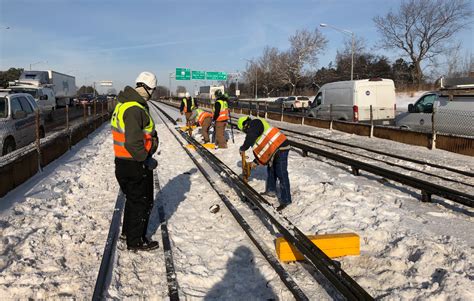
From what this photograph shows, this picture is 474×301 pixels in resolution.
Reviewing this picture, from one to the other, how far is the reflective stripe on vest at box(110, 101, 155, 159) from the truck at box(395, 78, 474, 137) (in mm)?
10747

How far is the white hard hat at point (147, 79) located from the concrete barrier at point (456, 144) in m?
10.3

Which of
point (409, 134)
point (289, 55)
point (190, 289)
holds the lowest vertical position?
point (190, 289)

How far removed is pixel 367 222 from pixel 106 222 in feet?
12.6

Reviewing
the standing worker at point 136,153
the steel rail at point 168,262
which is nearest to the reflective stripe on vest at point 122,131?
the standing worker at point 136,153

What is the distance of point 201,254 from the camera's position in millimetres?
4777

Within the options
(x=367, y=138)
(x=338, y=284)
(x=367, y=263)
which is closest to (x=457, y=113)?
(x=367, y=138)

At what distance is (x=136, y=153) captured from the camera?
4.40 meters

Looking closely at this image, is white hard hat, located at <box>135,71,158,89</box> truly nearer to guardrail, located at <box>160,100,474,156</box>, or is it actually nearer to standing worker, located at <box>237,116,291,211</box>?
standing worker, located at <box>237,116,291,211</box>

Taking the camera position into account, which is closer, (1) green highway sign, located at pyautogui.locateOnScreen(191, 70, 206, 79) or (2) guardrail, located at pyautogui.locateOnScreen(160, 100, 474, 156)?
(2) guardrail, located at pyautogui.locateOnScreen(160, 100, 474, 156)

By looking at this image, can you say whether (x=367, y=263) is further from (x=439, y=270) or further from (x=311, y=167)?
(x=311, y=167)

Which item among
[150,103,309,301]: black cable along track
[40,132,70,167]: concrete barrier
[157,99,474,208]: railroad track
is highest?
[40,132,70,167]: concrete barrier

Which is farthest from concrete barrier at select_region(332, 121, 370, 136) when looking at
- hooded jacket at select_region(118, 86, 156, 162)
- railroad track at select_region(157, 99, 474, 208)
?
hooded jacket at select_region(118, 86, 156, 162)

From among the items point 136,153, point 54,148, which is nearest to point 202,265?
point 136,153

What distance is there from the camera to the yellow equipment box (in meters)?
4.50
